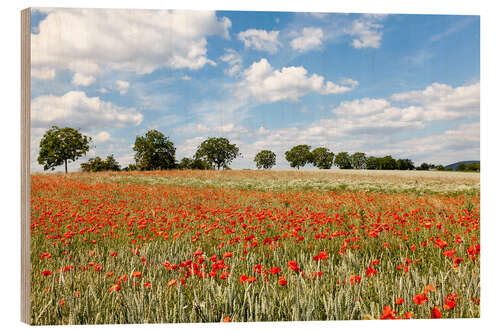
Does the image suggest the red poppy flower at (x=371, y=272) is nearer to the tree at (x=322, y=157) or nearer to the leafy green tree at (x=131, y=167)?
the tree at (x=322, y=157)

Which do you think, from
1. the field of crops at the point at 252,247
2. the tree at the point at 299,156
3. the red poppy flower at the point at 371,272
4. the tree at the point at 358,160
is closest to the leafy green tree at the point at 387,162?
the tree at the point at 358,160

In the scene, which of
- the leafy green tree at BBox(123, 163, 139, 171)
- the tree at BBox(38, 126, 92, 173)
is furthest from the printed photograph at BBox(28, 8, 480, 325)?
the leafy green tree at BBox(123, 163, 139, 171)

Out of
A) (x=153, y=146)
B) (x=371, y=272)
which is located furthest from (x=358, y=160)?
(x=153, y=146)

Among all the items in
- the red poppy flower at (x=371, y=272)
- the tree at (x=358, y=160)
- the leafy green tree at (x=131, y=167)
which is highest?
the tree at (x=358, y=160)

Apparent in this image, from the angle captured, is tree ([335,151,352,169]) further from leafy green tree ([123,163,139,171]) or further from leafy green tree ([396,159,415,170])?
leafy green tree ([123,163,139,171])

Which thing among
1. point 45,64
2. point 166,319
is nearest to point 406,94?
point 166,319

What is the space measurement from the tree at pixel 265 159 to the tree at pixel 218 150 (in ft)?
0.99

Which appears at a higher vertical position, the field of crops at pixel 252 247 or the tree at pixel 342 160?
the tree at pixel 342 160

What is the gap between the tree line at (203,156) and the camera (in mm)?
3885

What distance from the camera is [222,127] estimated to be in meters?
4.19

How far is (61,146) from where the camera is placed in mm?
3684
